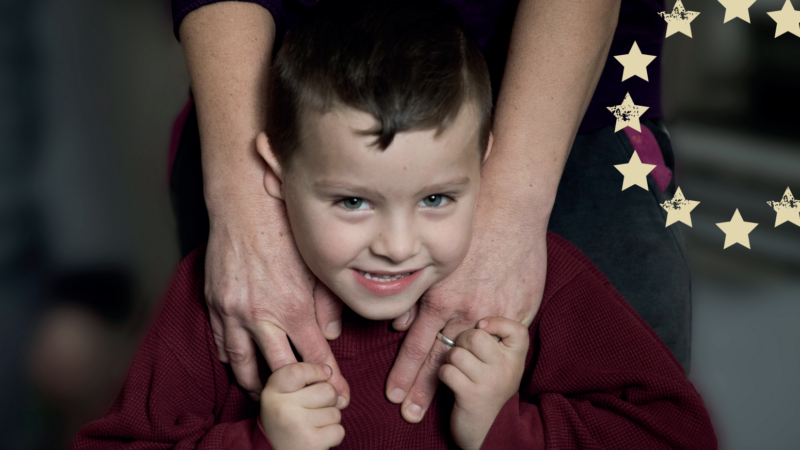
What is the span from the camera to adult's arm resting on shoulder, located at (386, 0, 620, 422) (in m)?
0.94

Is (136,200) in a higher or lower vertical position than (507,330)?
Result: lower

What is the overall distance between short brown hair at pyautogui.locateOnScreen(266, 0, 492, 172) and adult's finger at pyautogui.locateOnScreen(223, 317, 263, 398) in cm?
24

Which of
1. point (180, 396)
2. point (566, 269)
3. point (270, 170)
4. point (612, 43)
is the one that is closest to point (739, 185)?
point (612, 43)

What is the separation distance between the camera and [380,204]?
0.78 m

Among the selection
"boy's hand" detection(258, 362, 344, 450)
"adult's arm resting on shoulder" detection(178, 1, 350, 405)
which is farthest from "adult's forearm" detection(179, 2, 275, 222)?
"boy's hand" detection(258, 362, 344, 450)

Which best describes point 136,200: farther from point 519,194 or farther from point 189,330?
point 519,194

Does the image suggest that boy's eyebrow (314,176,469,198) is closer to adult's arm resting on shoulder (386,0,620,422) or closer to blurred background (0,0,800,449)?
adult's arm resting on shoulder (386,0,620,422)

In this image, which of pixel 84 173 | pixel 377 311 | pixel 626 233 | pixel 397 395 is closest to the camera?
pixel 377 311

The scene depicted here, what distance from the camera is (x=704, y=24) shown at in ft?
5.79

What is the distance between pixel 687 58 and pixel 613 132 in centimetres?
82

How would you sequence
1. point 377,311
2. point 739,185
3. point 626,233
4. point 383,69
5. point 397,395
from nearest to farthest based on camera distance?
point 383,69 < point 377,311 < point 397,395 < point 626,233 < point 739,185

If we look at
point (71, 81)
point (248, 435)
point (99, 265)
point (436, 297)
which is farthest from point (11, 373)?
point (436, 297)

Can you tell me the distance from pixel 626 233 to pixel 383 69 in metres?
0.55

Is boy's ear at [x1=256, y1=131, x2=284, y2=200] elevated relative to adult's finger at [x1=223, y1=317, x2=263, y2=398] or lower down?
elevated
